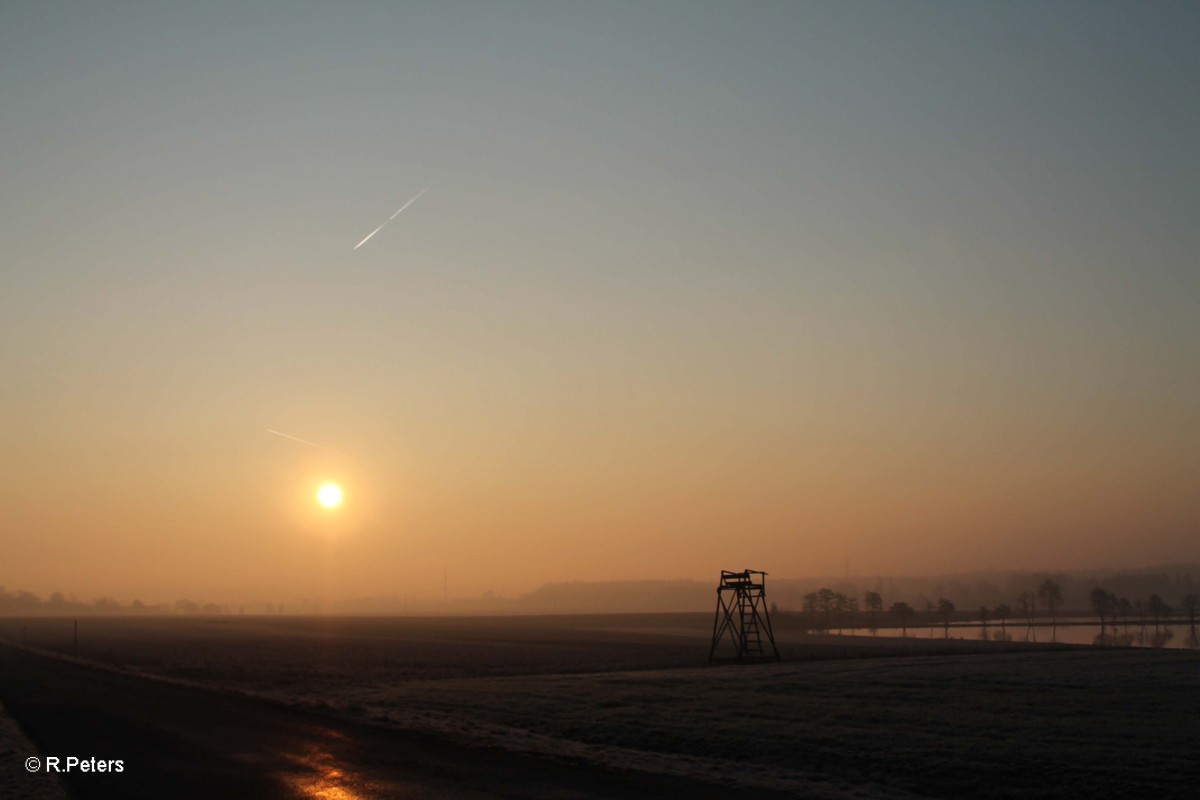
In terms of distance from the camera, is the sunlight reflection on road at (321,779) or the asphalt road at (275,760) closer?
the sunlight reflection on road at (321,779)

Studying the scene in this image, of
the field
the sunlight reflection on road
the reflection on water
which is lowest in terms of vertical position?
the reflection on water

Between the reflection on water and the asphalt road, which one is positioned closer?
the asphalt road

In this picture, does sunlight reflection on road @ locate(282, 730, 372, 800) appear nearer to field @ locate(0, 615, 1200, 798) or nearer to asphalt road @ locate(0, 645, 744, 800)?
asphalt road @ locate(0, 645, 744, 800)

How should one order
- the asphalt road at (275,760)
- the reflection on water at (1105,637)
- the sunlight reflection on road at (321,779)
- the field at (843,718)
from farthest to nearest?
1. the reflection on water at (1105,637)
2. the field at (843,718)
3. the asphalt road at (275,760)
4. the sunlight reflection on road at (321,779)

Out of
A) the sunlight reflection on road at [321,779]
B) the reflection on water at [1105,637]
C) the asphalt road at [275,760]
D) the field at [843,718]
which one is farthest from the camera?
the reflection on water at [1105,637]

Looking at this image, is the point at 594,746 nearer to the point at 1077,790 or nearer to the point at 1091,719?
the point at 1077,790

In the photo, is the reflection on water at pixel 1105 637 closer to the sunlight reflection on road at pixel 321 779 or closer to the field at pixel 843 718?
the field at pixel 843 718

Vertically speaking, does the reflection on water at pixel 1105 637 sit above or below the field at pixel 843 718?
below

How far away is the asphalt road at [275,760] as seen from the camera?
1838 centimetres

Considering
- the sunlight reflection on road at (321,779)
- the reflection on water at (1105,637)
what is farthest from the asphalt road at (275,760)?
the reflection on water at (1105,637)

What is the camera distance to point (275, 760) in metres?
21.7

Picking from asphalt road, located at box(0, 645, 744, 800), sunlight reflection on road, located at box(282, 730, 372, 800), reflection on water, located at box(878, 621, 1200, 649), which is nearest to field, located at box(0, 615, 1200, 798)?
asphalt road, located at box(0, 645, 744, 800)

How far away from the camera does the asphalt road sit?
18375 millimetres

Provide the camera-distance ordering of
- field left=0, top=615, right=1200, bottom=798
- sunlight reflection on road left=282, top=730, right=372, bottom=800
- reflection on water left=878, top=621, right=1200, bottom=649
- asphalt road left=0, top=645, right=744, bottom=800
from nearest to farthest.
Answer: sunlight reflection on road left=282, top=730, right=372, bottom=800 → asphalt road left=0, top=645, right=744, bottom=800 → field left=0, top=615, right=1200, bottom=798 → reflection on water left=878, top=621, right=1200, bottom=649
